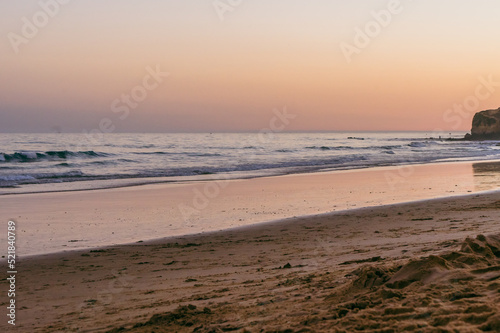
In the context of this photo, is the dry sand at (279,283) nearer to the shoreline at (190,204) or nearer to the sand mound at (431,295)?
the sand mound at (431,295)

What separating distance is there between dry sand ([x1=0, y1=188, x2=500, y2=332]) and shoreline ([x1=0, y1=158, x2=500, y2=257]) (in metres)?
1.26

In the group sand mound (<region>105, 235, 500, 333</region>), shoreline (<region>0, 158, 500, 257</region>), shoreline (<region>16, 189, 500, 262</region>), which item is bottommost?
sand mound (<region>105, 235, 500, 333</region>)

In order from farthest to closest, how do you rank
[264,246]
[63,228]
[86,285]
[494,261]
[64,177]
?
[64,177] < [63,228] < [264,246] < [86,285] < [494,261]

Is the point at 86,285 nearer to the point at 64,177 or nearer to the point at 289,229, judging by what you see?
the point at 289,229

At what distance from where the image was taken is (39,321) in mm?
5016

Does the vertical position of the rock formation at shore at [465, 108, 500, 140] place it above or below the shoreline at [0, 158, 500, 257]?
above

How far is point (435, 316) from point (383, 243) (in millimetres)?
4337

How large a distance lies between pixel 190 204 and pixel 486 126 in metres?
101

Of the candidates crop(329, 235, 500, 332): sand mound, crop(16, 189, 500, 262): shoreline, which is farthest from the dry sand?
crop(16, 189, 500, 262): shoreline

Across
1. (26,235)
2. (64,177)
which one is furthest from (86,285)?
(64,177)

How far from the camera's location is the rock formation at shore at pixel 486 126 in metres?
97.8

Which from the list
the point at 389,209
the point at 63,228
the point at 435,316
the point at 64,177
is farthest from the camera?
the point at 64,177

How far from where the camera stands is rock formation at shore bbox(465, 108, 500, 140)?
9785 cm

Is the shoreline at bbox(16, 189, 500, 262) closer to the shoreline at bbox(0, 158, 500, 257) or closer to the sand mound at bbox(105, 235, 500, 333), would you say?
the shoreline at bbox(0, 158, 500, 257)
